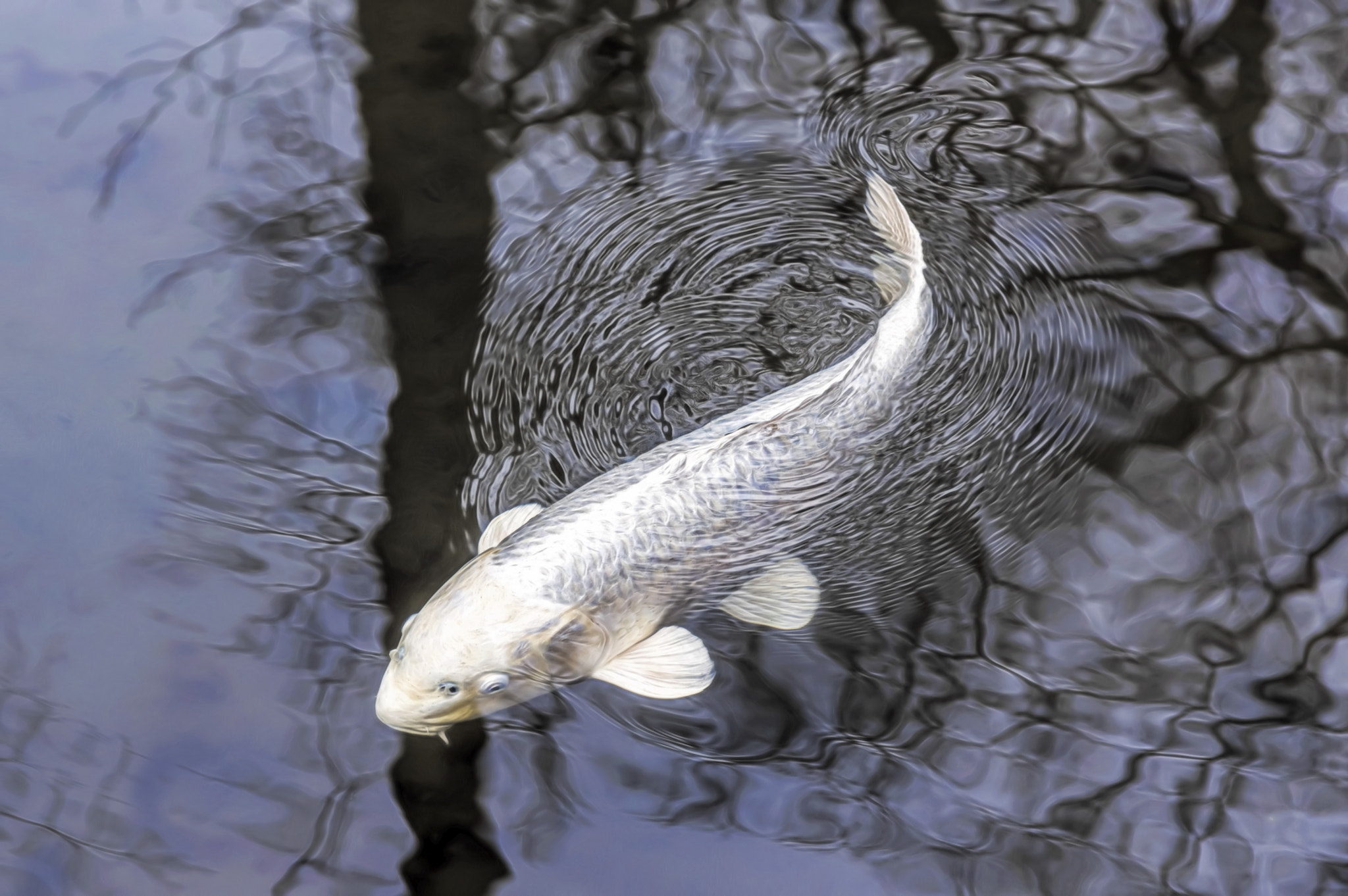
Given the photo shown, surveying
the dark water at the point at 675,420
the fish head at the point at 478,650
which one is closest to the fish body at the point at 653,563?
the fish head at the point at 478,650

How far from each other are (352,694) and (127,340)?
184 cm

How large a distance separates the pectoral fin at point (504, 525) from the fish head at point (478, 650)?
223 millimetres

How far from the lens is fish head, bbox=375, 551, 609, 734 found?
3131mm

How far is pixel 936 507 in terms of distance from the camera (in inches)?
150

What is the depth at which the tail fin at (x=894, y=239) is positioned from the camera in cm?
382

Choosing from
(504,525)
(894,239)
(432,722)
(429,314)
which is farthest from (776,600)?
(429,314)

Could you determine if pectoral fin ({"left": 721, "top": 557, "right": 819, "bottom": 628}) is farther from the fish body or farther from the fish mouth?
the fish mouth

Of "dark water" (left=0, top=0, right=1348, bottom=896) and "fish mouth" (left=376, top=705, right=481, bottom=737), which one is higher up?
"dark water" (left=0, top=0, right=1348, bottom=896)

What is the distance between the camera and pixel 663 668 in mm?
3393

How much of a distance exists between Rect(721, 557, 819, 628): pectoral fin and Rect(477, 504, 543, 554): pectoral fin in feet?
2.44

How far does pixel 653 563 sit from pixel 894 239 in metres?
1.61

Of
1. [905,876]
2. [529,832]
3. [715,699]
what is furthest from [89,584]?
[905,876]

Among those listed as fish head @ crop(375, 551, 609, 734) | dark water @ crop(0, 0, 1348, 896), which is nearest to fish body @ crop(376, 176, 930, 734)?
fish head @ crop(375, 551, 609, 734)

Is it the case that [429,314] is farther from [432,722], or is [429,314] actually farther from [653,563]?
[432,722]
